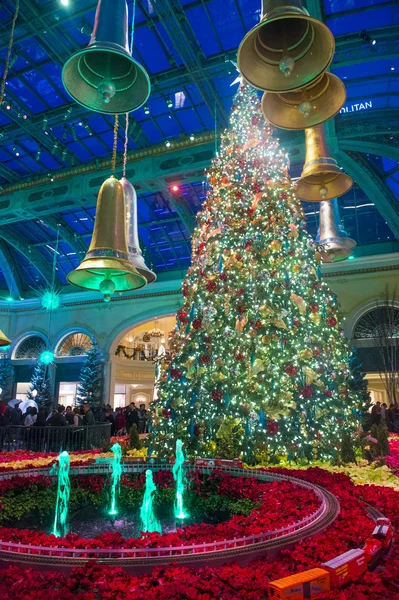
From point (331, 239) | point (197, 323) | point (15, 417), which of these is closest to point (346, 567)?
point (197, 323)

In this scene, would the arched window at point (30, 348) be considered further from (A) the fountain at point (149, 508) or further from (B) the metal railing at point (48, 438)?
Answer: (A) the fountain at point (149, 508)

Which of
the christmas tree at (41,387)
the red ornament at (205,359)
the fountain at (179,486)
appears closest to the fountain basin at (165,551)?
the fountain at (179,486)

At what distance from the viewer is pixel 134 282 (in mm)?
4898

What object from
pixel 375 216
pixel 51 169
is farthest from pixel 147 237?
pixel 375 216

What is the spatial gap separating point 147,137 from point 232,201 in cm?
818

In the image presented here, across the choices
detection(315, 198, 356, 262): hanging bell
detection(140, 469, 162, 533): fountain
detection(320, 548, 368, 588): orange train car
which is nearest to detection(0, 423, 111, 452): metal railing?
detection(140, 469, 162, 533): fountain

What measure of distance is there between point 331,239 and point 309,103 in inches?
208

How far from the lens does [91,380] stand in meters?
20.5

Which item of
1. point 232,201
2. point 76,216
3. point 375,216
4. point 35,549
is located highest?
point 76,216

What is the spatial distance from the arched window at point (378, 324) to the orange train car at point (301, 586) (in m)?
15.0

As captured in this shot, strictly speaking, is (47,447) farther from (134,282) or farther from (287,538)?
(287,538)

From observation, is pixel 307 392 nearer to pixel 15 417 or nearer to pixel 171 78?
pixel 171 78

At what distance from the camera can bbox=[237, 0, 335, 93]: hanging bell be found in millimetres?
2994

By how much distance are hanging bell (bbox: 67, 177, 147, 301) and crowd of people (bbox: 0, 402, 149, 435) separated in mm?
4691
